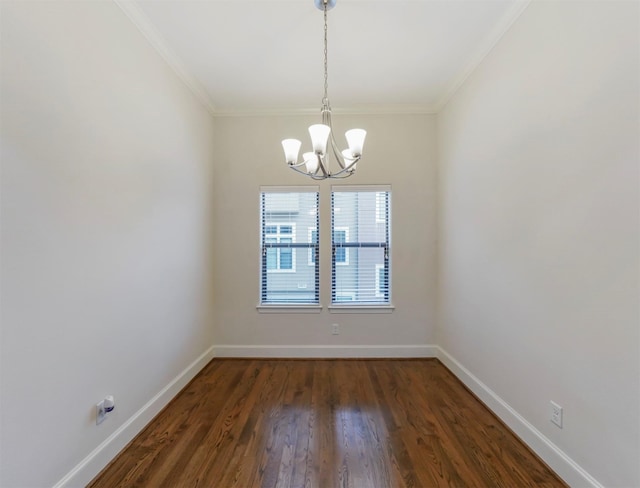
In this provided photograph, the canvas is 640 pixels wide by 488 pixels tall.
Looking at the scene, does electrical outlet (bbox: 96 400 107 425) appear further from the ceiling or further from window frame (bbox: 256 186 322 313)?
the ceiling

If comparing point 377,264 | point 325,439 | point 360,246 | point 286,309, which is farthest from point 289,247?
point 325,439

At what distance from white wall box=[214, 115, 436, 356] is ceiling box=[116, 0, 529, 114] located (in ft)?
1.12

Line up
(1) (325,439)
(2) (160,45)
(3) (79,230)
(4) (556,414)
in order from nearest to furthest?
(3) (79,230), (4) (556,414), (1) (325,439), (2) (160,45)

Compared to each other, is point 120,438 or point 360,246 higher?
point 360,246

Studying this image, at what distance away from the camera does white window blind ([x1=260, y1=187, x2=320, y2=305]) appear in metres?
3.52

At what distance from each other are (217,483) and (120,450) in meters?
0.77

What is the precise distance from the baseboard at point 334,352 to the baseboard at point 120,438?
78 centimetres

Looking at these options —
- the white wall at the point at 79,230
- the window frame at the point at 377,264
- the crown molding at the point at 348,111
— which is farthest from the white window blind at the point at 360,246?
the white wall at the point at 79,230

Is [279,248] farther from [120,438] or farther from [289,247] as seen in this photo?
[120,438]

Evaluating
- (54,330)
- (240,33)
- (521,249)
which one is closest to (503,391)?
(521,249)

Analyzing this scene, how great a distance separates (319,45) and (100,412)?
A: 305 cm

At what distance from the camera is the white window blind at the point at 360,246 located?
11.5ft

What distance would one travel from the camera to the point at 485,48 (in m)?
2.35

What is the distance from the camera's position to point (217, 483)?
5.33ft
